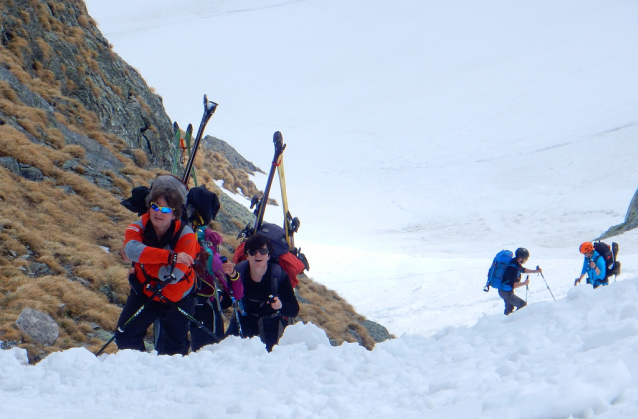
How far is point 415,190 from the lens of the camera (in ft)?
159

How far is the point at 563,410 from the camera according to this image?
228cm

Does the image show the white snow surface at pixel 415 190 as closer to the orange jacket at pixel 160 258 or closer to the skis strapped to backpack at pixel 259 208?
the orange jacket at pixel 160 258

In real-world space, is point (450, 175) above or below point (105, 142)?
above

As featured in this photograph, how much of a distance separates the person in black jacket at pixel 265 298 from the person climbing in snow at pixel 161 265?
45 cm

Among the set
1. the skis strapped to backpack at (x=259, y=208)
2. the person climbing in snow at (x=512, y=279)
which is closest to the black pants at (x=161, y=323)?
the skis strapped to backpack at (x=259, y=208)

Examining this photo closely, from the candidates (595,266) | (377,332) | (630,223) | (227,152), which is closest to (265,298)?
(595,266)

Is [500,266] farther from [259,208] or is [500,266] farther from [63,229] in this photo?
[63,229]

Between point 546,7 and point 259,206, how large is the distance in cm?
14454

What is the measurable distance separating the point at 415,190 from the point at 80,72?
3653 cm

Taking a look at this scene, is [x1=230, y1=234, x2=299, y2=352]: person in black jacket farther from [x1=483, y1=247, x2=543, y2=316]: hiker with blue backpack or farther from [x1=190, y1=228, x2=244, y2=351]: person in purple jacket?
[x1=483, y1=247, x2=543, y2=316]: hiker with blue backpack

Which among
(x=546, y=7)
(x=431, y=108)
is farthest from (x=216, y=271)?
(x=546, y=7)

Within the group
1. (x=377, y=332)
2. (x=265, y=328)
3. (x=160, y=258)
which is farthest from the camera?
(x=377, y=332)

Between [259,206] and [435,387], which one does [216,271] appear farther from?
[435,387]

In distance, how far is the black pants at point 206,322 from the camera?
Result: 5340 mm
